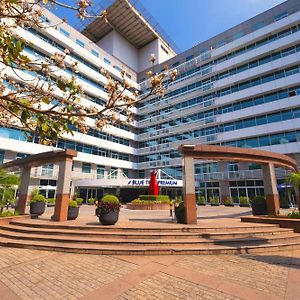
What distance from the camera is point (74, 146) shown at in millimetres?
36062

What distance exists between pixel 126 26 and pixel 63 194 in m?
44.5

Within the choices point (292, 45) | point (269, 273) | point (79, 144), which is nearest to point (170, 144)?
point (79, 144)

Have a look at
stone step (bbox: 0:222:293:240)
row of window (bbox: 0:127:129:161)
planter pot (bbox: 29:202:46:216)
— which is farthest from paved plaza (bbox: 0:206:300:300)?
row of window (bbox: 0:127:129:161)

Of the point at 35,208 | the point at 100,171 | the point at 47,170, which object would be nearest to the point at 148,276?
the point at 35,208

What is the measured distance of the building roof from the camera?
141ft

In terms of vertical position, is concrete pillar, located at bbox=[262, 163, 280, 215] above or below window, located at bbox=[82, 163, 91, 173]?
below

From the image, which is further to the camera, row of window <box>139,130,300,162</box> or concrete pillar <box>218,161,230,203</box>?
concrete pillar <box>218,161,230,203</box>

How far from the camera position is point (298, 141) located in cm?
2859

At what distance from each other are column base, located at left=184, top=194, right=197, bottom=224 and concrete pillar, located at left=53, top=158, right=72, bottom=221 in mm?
6780

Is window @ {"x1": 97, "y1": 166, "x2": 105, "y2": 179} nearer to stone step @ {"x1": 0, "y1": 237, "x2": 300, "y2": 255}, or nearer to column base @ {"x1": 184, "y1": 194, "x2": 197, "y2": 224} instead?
column base @ {"x1": 184, "y1": 194, "x2": 197, "y2": 224}

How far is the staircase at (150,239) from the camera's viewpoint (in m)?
8.08

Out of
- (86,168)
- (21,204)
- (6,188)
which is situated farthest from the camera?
(86,168)

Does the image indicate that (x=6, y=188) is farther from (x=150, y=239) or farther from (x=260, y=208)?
(x=260, y=208)

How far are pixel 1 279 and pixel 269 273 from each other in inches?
274
